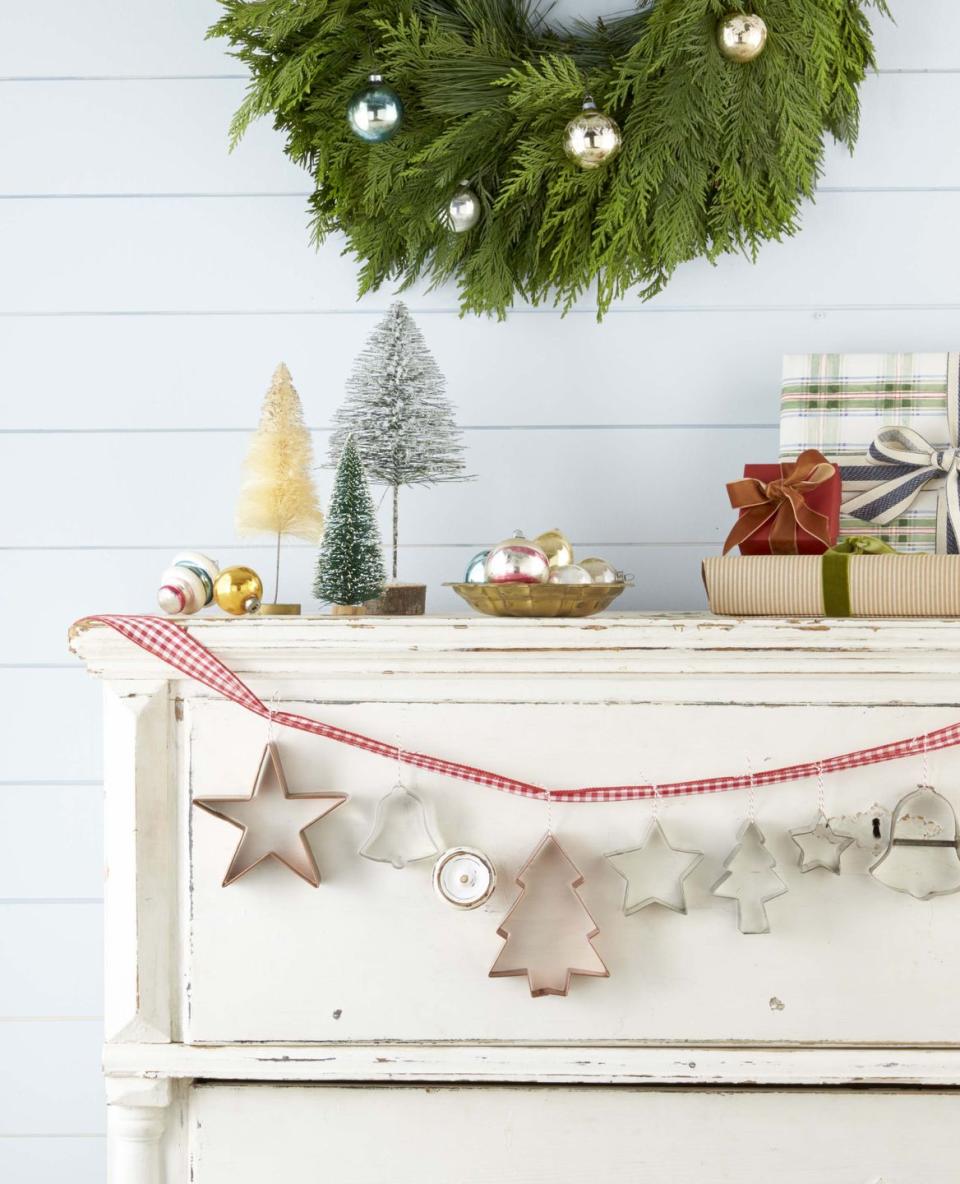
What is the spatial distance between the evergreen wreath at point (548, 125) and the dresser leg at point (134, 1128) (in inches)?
33.3

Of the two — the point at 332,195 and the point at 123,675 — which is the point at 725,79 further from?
the point at 123,675

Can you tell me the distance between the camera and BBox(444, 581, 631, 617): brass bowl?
808 mm

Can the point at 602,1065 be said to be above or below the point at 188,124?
below

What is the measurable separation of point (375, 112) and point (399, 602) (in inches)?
20.9

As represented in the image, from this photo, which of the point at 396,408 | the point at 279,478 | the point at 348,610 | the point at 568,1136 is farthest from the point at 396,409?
the point at 568,1136

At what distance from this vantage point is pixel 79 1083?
3.96 feet

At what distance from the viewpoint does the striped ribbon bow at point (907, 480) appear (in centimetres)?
97

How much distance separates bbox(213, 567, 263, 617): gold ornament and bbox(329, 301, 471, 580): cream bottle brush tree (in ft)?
0.57

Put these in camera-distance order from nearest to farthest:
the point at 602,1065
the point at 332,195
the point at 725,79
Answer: the point at 602,1065, the point at 725,79, the point at 332,195

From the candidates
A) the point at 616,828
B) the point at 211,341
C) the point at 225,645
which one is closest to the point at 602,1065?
the point at 616,828

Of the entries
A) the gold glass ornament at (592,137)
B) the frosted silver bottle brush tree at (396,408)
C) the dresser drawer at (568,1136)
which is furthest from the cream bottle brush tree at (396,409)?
the dresser drawer at (568,1136)

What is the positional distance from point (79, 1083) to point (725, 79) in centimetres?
135

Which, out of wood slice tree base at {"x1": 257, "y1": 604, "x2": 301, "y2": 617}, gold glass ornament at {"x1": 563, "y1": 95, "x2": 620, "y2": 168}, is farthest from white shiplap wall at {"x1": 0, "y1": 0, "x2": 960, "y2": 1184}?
wood slice tree base at {"x1": 257, "y1": 604, "x2": 301, "y2": 617}

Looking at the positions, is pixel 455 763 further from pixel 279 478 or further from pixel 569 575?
pixel 279 478
